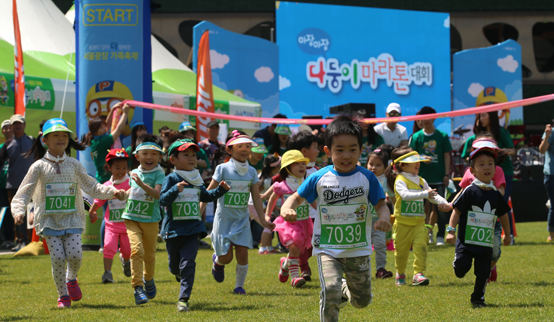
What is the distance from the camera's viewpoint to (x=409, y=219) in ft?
23.2

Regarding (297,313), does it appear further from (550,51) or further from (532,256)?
(550,51)

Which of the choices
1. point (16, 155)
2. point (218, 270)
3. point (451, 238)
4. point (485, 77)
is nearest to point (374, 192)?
point (451, 238)

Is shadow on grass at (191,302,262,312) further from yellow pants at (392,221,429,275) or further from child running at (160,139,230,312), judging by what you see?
yellow pants at (392,221,429,275)

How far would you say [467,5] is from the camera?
33.8m

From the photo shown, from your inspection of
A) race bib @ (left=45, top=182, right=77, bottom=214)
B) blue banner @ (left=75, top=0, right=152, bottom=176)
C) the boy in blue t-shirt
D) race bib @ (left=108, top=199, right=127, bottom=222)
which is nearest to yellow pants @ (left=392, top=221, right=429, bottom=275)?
the boy in blue t-shirt

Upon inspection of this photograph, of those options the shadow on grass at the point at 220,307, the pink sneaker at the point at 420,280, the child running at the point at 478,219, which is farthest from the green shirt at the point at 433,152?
the shadow on grass at the point at 220,307

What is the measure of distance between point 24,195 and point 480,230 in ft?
13.8

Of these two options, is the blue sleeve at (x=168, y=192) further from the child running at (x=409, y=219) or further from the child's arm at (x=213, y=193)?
the child running at (x=409, y=219)

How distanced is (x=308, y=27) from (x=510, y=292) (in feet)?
62.6

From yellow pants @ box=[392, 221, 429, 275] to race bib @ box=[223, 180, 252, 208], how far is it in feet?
5.69

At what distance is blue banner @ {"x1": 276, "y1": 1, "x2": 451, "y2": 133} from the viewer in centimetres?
2411

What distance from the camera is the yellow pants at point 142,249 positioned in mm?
6145

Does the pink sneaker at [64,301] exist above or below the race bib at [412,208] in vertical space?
below


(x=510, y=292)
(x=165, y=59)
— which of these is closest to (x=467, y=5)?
(x=165, y=59)
